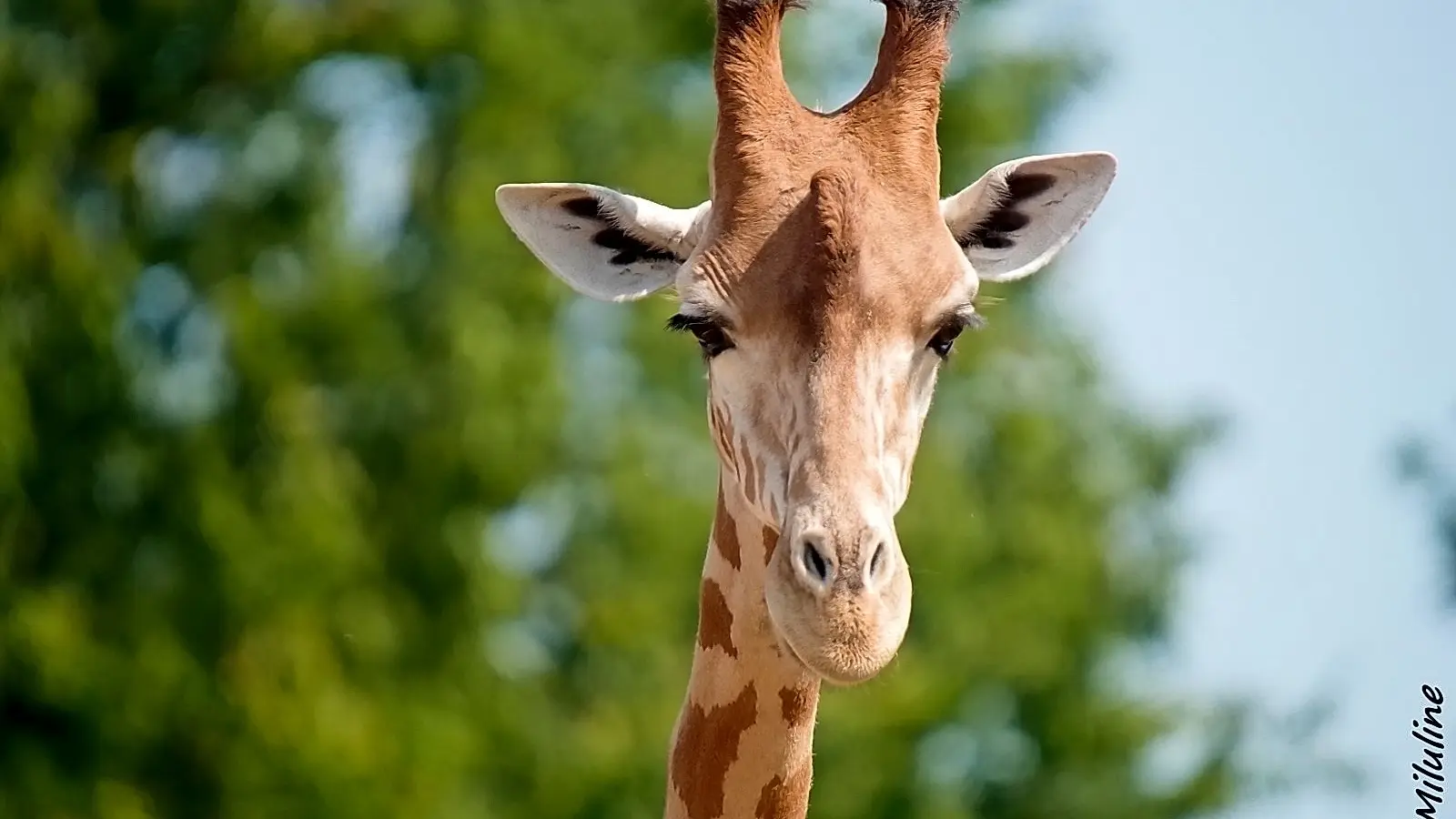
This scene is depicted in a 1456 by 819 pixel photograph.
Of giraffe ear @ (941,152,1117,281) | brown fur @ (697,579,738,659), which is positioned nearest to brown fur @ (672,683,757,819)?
brown fur @ (697,579,738,659)

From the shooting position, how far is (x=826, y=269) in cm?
394

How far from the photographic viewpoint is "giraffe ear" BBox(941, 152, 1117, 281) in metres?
4.62

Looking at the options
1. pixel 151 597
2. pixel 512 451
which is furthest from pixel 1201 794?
pixel 151 597

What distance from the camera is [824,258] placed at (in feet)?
13.0

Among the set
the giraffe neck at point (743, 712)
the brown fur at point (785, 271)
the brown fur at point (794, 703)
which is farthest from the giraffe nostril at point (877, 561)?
the brown fur at point (794, 703)

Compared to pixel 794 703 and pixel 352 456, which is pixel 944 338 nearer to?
pixel 794 703

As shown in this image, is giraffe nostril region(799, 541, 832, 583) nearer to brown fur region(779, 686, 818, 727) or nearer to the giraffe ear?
brown fur region(779, 686, 818, 727)

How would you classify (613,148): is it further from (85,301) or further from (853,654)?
(853,654)

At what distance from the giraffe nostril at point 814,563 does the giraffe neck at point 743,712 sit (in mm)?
543

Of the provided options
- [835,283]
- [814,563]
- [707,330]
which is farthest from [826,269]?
[814,563]

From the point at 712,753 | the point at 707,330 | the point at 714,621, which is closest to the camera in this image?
the point at 707,330

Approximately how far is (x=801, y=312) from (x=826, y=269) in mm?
91

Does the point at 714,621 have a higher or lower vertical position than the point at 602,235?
lower

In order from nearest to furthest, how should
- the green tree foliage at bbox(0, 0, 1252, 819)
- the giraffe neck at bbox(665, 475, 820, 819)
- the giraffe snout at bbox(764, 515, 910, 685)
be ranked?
the giraffe snout at bbox(764, 515, 910, 685)
the giraffe neck at bbox(665, 475, 820, 819)
the green tree foliage at bbox(0, 0, 1252, 819)
